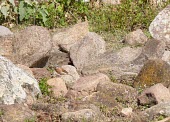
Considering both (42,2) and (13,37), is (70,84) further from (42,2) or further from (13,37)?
(42,2)

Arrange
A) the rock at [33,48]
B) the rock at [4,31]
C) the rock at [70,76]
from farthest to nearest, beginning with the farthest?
the rock at [4,31], the rock at [33,48], the rock at [70,76]

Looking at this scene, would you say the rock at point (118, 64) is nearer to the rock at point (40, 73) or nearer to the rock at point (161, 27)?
the rock at point (40, 73)

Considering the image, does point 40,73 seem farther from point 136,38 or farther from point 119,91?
point 136,38

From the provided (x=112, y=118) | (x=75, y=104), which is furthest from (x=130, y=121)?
(x=75, y=104)

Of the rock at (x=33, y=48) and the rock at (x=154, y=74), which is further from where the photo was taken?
the rock at (x=33, y=48)

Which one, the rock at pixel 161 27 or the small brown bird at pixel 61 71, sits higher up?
the rock at pixel 161 27

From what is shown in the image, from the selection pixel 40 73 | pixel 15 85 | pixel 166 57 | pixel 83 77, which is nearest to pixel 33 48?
pixel 40 73

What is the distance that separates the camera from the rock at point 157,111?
613 centimetres

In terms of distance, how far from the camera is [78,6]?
10.2 meters

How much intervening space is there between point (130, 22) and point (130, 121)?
373 centimetres

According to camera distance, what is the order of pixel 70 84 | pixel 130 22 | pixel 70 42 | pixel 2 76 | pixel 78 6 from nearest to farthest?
pixel 2 76
pixel 70 84
pixel 70 42
pixel 130 22
pixel 78 6

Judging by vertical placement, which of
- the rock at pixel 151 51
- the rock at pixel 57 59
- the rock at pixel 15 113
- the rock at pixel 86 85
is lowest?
the rock at pixel 57 59

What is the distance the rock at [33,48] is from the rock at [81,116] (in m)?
1.94

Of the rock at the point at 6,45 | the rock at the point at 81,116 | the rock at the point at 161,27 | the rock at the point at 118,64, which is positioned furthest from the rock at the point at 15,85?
the rock at the point at 161,27
